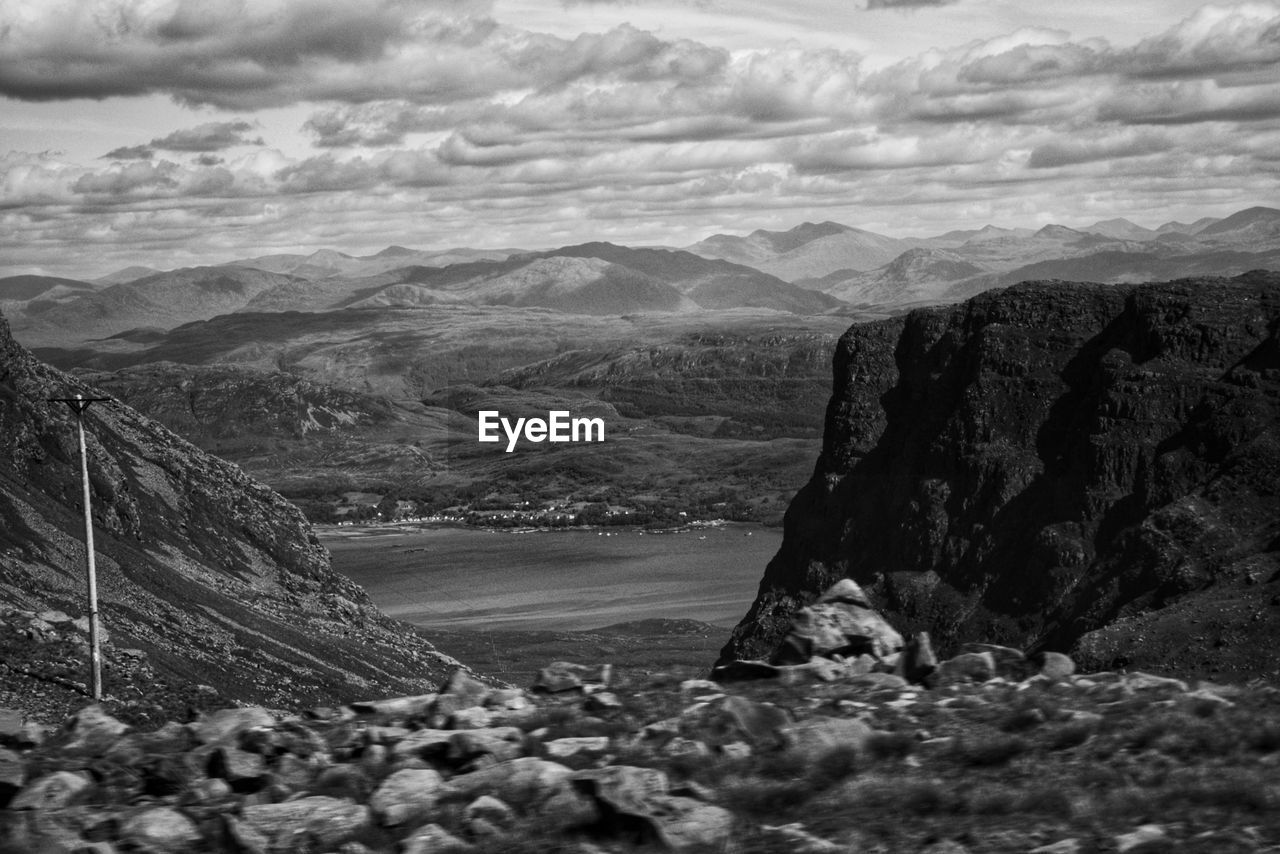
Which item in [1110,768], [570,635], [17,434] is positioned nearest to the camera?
[1110,768]

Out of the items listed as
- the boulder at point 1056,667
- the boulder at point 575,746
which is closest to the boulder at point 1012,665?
the boulder at point 1056,667

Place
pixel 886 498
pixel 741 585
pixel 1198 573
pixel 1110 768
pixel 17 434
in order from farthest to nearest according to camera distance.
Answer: pixel 741 585 → pixel 886 498 → pixel 17 434 → pixel 1198 573 → pixel 1110 768

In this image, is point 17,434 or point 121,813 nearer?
point 121,813

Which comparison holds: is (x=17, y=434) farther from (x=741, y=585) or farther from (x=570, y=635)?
(x=741, y=585)

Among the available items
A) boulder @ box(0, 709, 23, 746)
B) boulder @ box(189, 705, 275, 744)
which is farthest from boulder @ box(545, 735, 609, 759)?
boulder @ box(0, 709, 23, 746)

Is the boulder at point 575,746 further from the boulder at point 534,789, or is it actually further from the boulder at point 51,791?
the boulder at point 51,791

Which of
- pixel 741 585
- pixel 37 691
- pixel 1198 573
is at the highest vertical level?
pixel 37 691

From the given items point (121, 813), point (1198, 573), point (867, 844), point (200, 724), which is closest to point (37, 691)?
point (200, 724)

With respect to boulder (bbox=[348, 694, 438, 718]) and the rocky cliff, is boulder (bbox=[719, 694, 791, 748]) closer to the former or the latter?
boulder (bbox=[348, 694, 438, 718])

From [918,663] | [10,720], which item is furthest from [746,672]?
[10,720]
